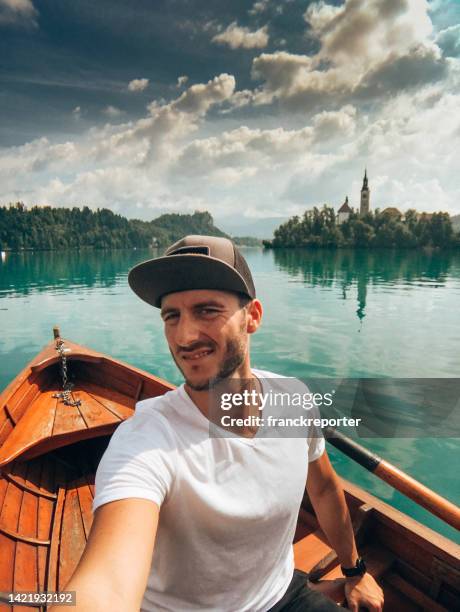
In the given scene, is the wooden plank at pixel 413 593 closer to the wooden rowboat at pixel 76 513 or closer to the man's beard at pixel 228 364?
the wooden rowboat at pixel 76 513

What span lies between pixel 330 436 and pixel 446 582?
1.84 meters

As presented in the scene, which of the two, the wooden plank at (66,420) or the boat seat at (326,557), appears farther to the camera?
the wooden plank at (66,420)

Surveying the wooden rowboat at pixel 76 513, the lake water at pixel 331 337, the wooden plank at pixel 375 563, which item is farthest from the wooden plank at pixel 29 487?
the lake water at pixel 331 337

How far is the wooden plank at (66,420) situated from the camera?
465cm

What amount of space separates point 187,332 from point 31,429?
4.11 m

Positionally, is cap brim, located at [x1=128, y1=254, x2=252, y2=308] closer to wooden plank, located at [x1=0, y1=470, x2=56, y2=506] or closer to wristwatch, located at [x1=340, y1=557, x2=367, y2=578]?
wristwatch, located at [x1=340, y1=557, x2=367, y2=578]

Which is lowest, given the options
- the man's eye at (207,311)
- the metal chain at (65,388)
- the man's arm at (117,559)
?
the metal chain at (65,388)

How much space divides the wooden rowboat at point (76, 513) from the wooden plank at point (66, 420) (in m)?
0.01

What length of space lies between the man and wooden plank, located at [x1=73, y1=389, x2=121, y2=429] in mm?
3799

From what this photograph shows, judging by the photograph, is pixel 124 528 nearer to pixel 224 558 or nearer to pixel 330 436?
pixel 224 558

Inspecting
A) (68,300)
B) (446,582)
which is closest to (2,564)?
(446,582)

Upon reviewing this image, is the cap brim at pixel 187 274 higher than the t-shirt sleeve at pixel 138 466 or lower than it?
higher

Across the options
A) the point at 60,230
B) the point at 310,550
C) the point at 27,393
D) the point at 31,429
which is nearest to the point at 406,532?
the point at 310,550

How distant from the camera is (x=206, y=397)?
163cm
